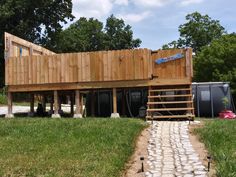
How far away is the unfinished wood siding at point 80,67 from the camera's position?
59.0 feet

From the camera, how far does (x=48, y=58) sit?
1889 centimetres

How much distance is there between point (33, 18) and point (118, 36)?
3000cm

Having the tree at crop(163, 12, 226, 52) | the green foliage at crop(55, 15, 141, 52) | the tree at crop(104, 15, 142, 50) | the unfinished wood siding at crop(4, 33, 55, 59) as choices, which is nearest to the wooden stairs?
the unfinished wood siding at crop(4, 33, 55, 59)

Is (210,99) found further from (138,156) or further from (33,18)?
(33,18)

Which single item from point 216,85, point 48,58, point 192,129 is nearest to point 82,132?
point 192,129

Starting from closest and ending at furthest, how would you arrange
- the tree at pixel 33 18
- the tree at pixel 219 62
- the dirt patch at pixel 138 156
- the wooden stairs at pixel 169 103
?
the dirt patch at pixel 138 156 → the wooden stairs at pixel 169 103 → the tree at pixel 219 62 → the tree at pixel 33 18

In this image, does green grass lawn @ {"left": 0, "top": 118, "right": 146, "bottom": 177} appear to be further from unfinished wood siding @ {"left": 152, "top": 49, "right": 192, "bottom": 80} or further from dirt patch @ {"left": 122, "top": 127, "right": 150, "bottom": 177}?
unfinished wood siding @ {"left": 152, "top": 49, "right": 192, "bottom": 80}

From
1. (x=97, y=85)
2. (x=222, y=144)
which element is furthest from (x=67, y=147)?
(x=97, y=85)

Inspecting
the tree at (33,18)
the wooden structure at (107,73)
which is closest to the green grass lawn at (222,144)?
the wooden structure at (107,73)

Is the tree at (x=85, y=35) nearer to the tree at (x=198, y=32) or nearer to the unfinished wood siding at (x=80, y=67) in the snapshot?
Answer: the tree at (x=198, y=32)

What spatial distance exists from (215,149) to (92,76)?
8.49m

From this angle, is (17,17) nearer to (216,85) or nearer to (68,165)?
(216,85)

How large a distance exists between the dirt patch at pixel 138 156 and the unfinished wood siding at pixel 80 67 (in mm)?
4569

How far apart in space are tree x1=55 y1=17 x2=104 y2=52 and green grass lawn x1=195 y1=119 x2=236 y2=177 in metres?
49.4
